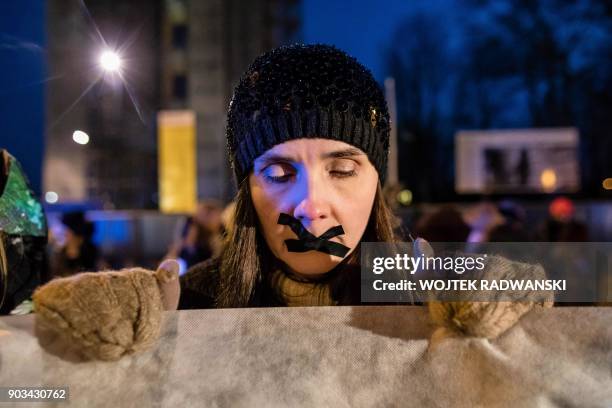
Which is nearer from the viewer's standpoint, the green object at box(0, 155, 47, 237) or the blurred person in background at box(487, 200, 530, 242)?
the green object at box(0, 155, 47, 237)

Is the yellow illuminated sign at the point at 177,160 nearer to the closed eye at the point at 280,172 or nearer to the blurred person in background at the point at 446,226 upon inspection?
the blurred person in background at the point at 446,226

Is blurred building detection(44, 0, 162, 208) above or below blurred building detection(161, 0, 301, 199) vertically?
below

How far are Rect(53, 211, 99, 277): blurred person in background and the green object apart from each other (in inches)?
113

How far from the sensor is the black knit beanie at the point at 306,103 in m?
1.46

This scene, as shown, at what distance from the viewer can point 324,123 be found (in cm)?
146

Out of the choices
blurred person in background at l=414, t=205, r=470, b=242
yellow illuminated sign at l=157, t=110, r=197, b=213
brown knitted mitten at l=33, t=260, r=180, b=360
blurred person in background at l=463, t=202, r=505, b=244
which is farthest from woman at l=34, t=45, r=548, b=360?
Answer: yellow illuminated sign at l=157, t=110, r=197, b=213

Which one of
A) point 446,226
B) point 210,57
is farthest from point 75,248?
point 210,57

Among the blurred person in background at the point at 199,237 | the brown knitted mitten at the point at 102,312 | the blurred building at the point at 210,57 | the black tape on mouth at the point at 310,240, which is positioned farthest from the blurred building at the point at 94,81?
the blurred building at the point at 210,57

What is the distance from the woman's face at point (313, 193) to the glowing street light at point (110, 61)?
0.63 meters

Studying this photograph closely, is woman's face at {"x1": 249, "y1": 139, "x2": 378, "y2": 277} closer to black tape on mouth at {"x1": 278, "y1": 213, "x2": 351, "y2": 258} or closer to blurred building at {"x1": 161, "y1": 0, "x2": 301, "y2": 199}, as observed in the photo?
black tape on mouth at {"x1": 278, "y1": 213, "x2": 351, "y2": 258}

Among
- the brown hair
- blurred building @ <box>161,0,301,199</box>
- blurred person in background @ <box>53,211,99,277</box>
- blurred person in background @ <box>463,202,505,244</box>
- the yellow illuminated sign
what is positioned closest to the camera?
the brown hair

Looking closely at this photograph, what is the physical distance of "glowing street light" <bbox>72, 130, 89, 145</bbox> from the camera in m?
1.79

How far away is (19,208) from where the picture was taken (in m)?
1.54

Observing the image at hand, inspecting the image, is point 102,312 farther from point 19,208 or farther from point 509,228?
point 509,228
